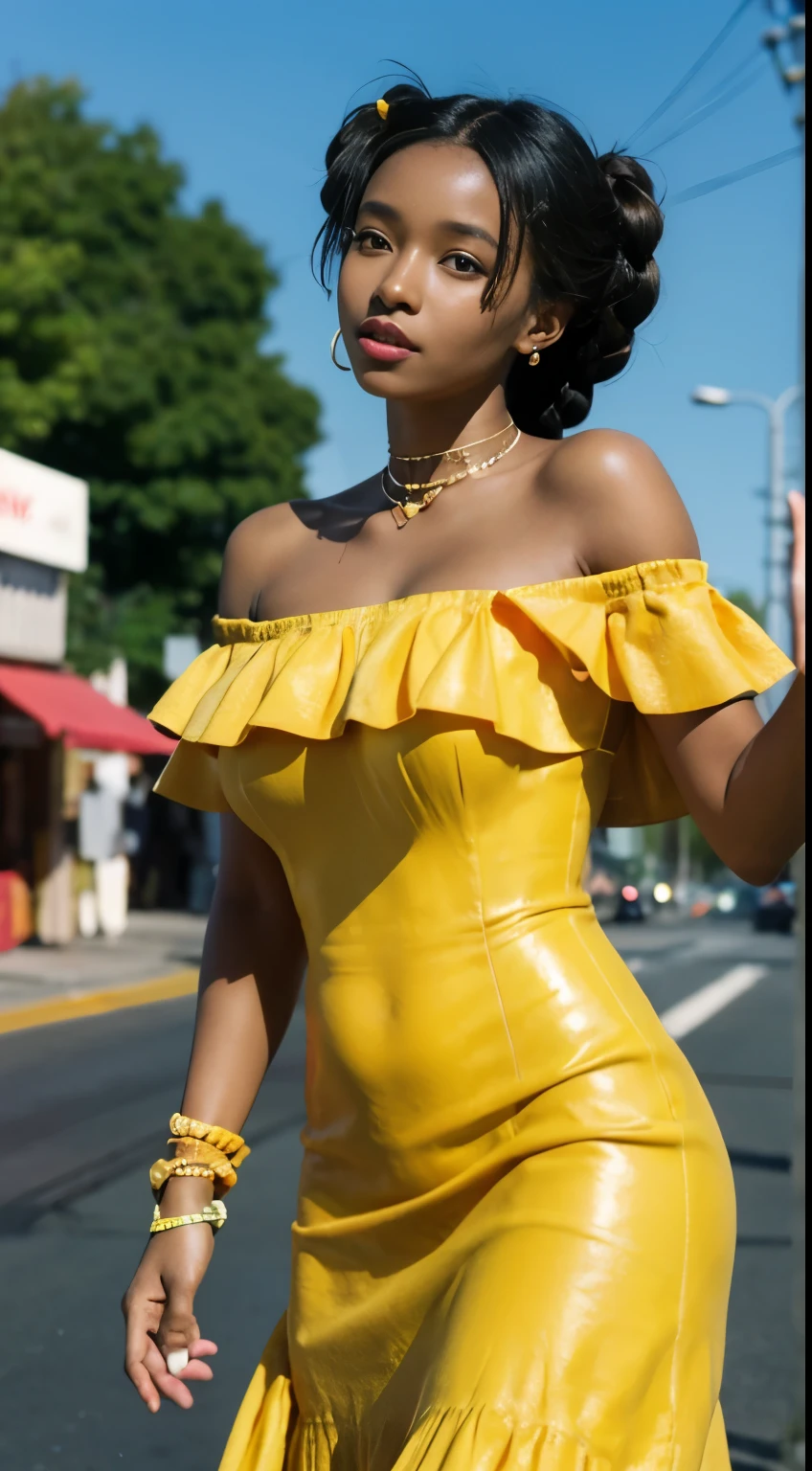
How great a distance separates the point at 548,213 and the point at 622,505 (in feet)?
1.16

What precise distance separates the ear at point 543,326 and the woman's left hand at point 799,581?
54 cm

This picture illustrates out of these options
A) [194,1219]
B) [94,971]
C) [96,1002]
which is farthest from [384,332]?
[94,971]

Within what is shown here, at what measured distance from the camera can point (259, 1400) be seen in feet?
6.23

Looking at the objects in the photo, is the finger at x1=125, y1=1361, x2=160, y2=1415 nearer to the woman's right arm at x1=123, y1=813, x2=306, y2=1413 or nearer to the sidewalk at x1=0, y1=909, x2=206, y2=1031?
the woman's right arm at x1=123, y1=813, x2=306, y2=1413

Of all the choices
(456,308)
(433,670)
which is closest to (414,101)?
(456,308)

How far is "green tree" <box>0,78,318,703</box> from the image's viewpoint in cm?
2805

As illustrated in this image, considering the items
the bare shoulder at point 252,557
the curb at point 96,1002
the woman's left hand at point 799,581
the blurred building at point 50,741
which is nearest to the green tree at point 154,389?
the blurred building at point 50,741

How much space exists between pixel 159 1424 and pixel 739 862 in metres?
4.02

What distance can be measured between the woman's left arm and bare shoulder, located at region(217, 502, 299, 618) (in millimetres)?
561

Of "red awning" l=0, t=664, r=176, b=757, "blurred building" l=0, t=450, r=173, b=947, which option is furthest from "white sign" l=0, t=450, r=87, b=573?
"red awning" l=0, t=664, r=176, b=757

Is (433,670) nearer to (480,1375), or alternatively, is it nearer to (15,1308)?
(480,1375)

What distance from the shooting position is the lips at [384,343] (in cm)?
191

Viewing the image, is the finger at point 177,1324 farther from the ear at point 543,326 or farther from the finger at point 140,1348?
the ear at point 543,326

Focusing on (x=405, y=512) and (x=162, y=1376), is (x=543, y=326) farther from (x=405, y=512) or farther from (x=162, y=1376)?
(x=162, y=1376)
